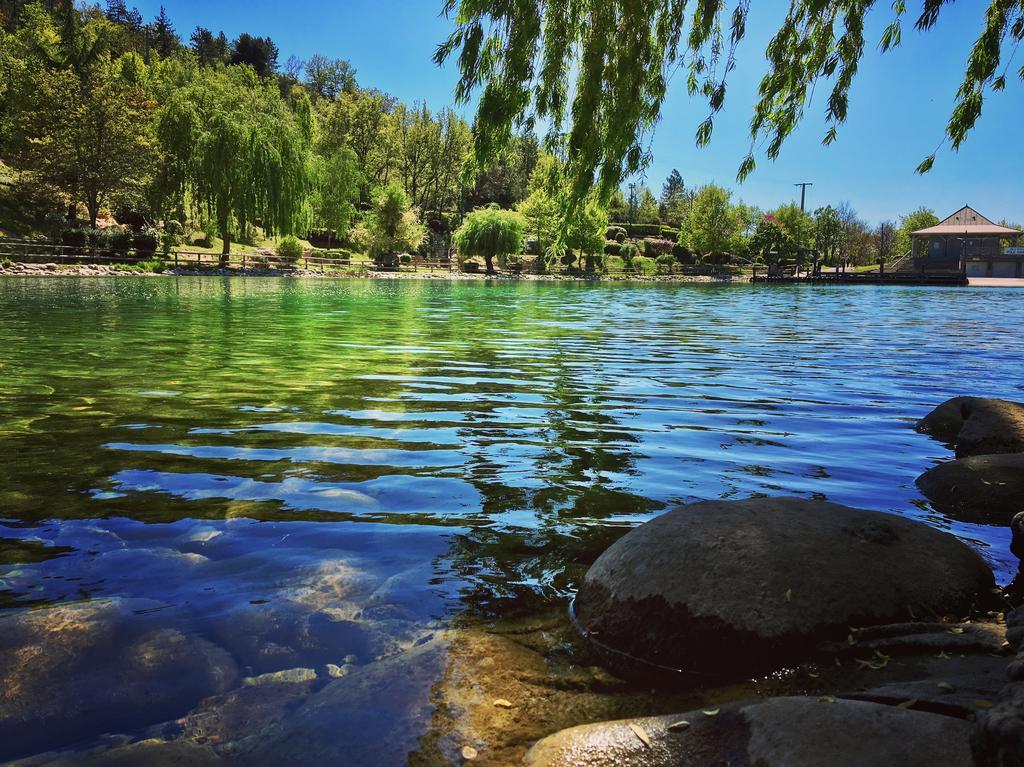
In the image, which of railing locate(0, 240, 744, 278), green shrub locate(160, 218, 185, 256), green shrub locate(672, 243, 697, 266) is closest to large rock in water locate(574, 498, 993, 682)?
railing locate(0, 240, 744, 278)

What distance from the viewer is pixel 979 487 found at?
15.9ft

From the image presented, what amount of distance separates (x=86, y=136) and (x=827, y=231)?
9179 centimetres

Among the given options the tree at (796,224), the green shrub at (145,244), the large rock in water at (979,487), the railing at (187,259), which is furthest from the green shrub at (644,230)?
the large rock in water at (979,487)

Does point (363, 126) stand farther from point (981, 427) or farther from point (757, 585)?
point (757, 585)

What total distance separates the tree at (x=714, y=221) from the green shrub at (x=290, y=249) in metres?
54.6

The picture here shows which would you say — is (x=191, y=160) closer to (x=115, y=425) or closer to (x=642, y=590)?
(x=115, y=425)

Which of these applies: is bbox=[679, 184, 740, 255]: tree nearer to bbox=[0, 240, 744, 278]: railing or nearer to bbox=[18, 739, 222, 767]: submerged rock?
bbox=[0, 240, 744, 278]: railing

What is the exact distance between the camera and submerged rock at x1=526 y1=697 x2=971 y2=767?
1.79 meters

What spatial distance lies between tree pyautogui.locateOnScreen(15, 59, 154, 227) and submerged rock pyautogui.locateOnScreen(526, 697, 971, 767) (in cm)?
5009

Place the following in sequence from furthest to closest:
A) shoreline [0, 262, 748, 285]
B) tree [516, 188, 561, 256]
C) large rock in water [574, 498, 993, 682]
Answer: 1. tree [516, 188, 561, 256]
2. shoreline [0, 262, 748, 285]
3. large rock in water [574, 498, 993, 682]

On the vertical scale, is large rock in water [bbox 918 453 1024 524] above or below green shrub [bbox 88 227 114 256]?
below

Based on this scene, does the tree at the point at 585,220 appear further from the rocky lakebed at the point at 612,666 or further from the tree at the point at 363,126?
the tree at the point at 363,126

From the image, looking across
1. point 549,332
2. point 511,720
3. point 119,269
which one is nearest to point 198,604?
point 511,720

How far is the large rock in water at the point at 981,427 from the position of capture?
6027 millimetres
